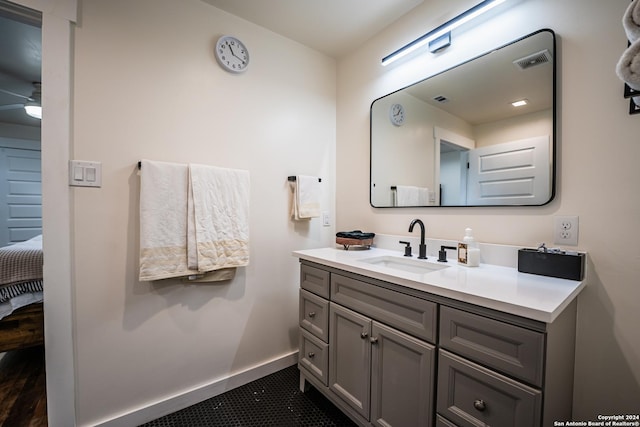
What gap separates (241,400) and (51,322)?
1053 millimetres

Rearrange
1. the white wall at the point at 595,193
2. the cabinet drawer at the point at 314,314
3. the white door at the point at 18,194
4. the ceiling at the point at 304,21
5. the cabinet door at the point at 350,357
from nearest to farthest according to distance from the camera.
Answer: the white wall at the point at 595,193, the cabinet door at the point at 350,357, the cabinet drawer at the point at 314,314, the ceiling at the point at 304,21, the white door at the point at 18,194

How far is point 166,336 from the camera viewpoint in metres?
1.49

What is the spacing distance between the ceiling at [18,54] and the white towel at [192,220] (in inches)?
30.9

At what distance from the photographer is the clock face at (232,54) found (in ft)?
5.31

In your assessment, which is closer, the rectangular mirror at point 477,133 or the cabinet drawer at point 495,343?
the cabinet drawer at point 495,343

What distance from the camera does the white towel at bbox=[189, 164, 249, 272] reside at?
4.84 feet

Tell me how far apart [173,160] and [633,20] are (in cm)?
186

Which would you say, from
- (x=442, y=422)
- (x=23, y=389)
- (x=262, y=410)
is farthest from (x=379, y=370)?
(x=23, y=389)

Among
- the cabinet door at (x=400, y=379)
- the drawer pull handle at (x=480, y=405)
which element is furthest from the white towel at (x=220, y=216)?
the drawer pull handle at (x=480, y=405)

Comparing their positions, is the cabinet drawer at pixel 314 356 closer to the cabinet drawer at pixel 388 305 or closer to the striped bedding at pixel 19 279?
the cabinet drawer at pixel 388 305

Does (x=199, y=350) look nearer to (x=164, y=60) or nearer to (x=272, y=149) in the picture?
(x=272, y=149)

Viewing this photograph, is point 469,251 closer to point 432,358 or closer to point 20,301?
point 432,358

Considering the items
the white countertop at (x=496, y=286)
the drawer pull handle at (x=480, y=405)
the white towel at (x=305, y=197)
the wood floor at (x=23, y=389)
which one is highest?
the white towel at (x=305, y=197)

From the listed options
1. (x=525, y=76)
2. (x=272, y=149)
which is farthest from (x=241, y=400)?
(x=525, y=76)
